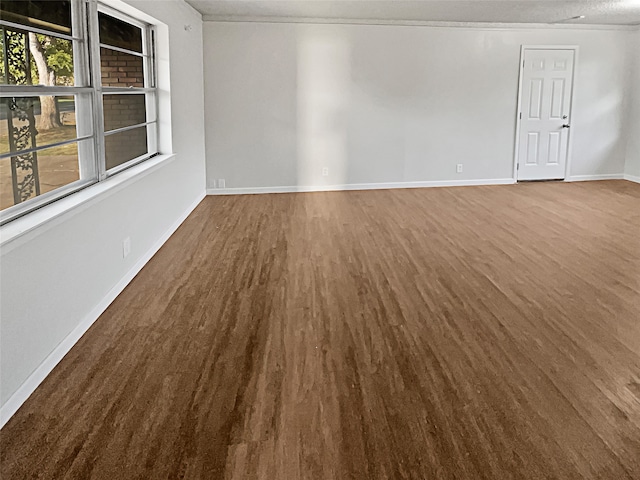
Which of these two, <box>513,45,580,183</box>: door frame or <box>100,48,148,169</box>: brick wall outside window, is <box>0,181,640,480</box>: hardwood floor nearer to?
<box>100,48,148,169</box>: brick wall outside window

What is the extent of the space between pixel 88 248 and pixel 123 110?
5.86ft

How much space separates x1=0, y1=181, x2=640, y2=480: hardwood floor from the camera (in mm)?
2148

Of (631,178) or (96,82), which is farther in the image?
(631,178)

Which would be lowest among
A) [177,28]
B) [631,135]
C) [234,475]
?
[234,475]

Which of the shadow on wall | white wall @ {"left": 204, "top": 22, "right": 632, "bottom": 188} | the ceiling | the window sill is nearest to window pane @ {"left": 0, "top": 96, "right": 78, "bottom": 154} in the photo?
the window sill

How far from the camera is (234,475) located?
2037mm

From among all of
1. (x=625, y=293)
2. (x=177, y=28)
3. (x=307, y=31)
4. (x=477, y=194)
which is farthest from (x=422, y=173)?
(x=625, y=293)

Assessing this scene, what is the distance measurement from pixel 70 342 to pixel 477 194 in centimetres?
594

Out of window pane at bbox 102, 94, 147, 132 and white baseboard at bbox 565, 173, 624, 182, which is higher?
window pane at bbox 102, 94, 147, 132

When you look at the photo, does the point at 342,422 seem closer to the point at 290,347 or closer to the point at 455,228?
the point at 290,347

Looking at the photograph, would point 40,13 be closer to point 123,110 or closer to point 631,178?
point 123,110

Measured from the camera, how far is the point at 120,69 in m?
4.69

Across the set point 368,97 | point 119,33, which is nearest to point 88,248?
point 119,33

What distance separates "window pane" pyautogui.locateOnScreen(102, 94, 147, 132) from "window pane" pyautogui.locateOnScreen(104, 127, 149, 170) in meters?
0.07
